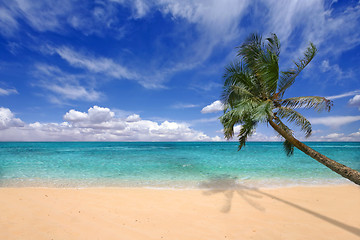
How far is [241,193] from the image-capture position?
783 centimetres

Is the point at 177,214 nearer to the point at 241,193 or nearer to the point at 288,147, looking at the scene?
the point at 241,193

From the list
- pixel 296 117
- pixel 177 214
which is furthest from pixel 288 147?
pixel 177 214

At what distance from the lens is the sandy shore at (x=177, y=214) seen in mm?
4344

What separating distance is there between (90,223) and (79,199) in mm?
2325

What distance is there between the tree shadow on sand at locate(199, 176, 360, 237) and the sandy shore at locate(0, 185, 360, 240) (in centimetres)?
4

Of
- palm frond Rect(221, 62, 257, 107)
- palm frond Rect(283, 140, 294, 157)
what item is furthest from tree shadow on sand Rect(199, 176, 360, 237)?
palm frond Rect(221, 62, 257, 107)

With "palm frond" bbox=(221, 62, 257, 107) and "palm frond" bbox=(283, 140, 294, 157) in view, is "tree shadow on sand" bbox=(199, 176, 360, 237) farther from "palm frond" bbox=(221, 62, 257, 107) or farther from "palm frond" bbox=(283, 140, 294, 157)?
"palm frond" bbox=(221, 62, 257, 107)

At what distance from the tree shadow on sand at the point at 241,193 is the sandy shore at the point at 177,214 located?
0.04 m

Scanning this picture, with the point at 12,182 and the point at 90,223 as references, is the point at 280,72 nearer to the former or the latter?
the point at 90,223

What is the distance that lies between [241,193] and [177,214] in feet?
12.4

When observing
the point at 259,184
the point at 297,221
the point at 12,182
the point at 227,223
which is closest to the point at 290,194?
the point at 259,184

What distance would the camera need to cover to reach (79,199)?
6555 mm

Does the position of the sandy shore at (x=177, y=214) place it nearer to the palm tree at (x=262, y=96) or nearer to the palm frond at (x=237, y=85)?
the palm tree at (x=262, y=96)

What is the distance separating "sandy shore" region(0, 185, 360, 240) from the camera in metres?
4.34
